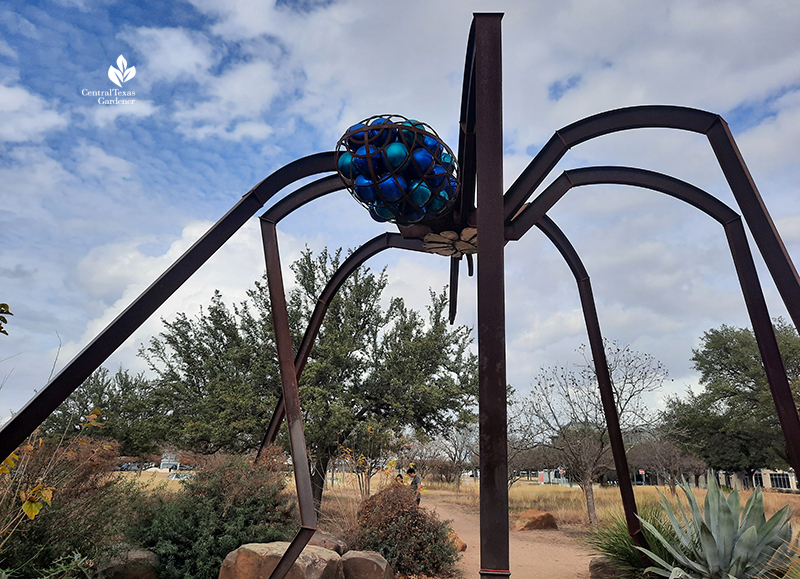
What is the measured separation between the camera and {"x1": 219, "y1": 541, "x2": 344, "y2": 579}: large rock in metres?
5.74

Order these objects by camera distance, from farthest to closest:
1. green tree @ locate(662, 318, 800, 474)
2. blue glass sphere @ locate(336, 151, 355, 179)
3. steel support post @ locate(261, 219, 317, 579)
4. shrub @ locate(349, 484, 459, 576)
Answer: green tree @ locate(662, 318, 800, 474) < shrub @ locate(349, 484, 459, 576) < steel support post @ locate(261, 219, 317, 579) < blue glass sphere @ locate(336, 151, 355, 179)

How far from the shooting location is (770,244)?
3768 millimetres

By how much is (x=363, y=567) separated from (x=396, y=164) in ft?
16.9

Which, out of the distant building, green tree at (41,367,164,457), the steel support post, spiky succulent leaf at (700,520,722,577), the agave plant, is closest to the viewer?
the steel support post

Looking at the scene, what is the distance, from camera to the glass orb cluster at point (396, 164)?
164 inches

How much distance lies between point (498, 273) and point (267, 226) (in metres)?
3.24

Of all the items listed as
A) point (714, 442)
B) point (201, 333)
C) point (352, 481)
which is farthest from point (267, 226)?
point (714, 442)

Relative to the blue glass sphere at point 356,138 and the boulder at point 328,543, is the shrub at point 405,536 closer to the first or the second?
the boulder at point 328,543

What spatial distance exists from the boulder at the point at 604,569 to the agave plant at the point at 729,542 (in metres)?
1.04

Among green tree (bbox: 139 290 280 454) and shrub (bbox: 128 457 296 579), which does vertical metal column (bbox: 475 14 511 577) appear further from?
green tree (bbox: 139 290 280 454)

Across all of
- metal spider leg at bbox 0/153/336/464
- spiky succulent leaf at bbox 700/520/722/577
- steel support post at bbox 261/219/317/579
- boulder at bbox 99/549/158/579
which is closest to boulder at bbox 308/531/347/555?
boulder at bbox 99/549/158/579

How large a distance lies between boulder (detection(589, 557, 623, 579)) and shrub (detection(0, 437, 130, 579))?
6.03 m

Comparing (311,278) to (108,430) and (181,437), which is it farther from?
(108,430)

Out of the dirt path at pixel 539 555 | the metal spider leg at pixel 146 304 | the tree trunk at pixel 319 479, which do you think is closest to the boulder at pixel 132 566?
the metal spider leg at pixel 146 304
